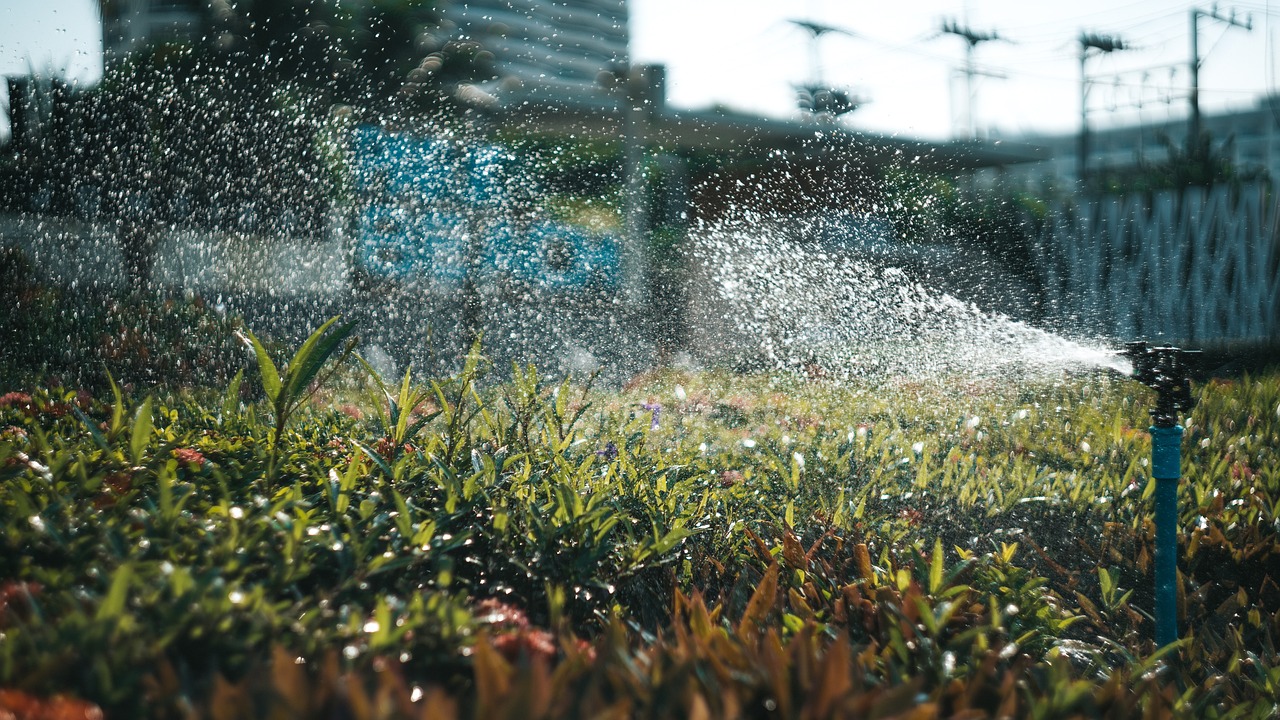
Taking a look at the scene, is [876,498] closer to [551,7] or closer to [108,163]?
[108,163]

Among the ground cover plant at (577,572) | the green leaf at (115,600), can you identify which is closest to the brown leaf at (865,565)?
the ground cover plant at (577,572)

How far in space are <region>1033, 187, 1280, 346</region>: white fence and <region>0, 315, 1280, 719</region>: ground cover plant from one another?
7178 mm

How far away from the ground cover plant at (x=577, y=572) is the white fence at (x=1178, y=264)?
23.5 ft

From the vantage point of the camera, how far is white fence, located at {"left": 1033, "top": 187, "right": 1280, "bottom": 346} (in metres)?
9.48

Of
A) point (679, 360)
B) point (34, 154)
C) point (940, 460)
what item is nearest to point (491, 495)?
point (940, 460)

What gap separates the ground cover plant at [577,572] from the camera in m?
0.96

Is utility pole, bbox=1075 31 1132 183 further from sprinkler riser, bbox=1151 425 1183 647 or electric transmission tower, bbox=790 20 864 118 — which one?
sprinkler riser, bbox=1151 425 1183 647

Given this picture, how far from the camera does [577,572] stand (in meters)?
1.61

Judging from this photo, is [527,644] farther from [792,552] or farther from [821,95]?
[821,95]

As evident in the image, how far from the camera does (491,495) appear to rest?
6.15ft

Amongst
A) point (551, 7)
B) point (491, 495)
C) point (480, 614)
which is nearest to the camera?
point (480, 614)

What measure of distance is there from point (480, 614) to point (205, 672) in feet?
1.35

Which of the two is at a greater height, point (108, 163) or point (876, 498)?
point (108, 163)

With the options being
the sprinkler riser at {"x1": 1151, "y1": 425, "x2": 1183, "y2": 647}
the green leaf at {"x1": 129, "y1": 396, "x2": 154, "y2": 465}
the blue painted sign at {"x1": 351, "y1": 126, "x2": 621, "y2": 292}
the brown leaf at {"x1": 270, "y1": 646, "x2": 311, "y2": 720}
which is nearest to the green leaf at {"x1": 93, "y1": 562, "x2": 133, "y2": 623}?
the brown leaf at {"x1": 270, "y1": 646, "x2": 311, "y2": 720}
